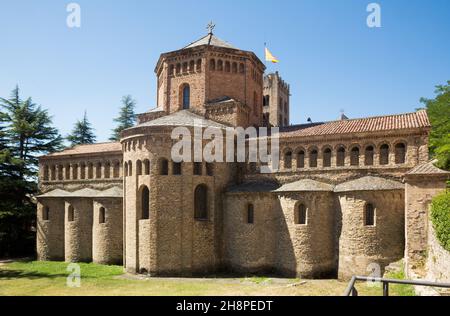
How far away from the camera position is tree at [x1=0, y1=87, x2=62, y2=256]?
105 feet

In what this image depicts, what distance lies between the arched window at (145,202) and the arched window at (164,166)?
5.29 ft

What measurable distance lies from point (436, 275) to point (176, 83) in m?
22.4

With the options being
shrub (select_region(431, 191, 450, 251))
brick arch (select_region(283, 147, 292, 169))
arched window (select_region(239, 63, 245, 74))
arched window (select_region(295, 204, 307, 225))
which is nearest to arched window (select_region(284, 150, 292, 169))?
brick arch (select_region(283, 147, 292, 169))

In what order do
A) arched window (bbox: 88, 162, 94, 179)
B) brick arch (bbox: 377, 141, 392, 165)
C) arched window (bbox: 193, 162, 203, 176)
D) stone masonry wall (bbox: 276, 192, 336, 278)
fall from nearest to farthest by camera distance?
stone masonry wall (bbox: 276, 192, 336, 278), brick arch (bbox: 377, 141, 392, 165), arched window (bbox: 193, 162, 203, 176), arched window (bbox: 88, 162, 94, 179)

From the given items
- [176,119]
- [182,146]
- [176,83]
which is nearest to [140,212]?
[182,146]

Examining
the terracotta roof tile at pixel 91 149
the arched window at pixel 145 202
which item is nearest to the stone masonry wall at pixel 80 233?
the terracotta roof tile at pixel 91 149

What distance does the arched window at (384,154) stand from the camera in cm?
2188

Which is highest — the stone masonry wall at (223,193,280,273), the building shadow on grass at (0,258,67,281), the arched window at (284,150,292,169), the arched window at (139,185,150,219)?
the arched window at (284,150,292,169)

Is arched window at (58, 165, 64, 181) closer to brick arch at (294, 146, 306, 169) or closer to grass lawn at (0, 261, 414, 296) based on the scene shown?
grass lawn at (0, 261, 414, 296)

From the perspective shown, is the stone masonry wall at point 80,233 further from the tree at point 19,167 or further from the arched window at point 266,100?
the arched window at point 266,100

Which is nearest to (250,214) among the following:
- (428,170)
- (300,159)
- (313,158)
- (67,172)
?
(300,159)

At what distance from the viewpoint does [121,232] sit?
89.7ft

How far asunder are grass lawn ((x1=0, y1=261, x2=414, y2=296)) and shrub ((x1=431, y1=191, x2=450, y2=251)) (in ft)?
10.6

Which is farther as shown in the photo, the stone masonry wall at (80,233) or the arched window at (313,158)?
the stone masonry wall at (80,233)
